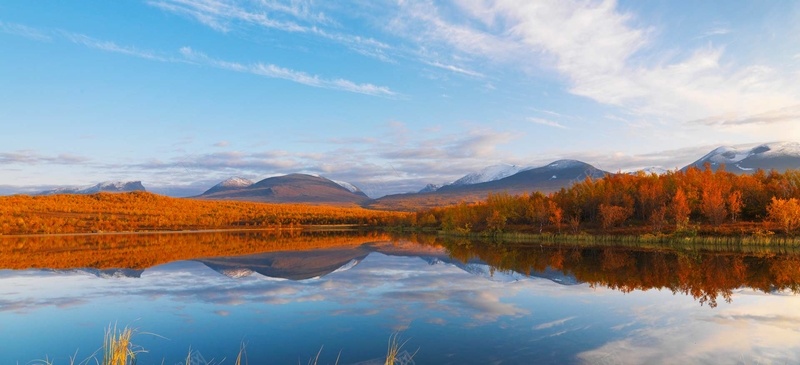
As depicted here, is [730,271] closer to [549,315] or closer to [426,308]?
[549,315]

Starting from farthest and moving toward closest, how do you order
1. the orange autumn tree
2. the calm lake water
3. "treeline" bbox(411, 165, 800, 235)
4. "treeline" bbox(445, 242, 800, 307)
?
"treeline" bbox(411, 165, 800, 235) → the orange autumn tree → "treeline" bbox(445, 242, 800, 307) → the calm lake water

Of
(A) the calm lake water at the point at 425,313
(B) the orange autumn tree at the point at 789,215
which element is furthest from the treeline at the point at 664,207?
(A) the calm lake water at the point at 425,313

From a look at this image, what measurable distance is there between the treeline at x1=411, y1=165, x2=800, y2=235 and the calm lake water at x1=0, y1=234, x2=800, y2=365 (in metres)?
25.1

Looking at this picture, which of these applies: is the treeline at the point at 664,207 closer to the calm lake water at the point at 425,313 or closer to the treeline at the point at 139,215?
the calm lake water at the point at 425,313

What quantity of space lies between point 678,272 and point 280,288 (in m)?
26.3

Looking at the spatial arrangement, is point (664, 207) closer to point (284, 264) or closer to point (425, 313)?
point (284, 264)

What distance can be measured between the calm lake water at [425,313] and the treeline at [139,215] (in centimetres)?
8712

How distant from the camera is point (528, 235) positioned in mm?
76625

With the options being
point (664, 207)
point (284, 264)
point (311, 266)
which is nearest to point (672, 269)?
point (311, 266)

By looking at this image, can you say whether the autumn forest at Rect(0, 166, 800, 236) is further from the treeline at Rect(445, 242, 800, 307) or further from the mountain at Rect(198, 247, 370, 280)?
the mountain at Rect(198, 247, 370, 280)

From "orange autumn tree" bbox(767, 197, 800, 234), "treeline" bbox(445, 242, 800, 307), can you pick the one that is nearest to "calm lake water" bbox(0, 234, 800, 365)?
"treeline" bbox(445, 242, 800, 307)

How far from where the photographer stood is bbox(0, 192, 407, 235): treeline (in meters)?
108

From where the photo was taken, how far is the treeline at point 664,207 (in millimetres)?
62594

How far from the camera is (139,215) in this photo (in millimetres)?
135750
